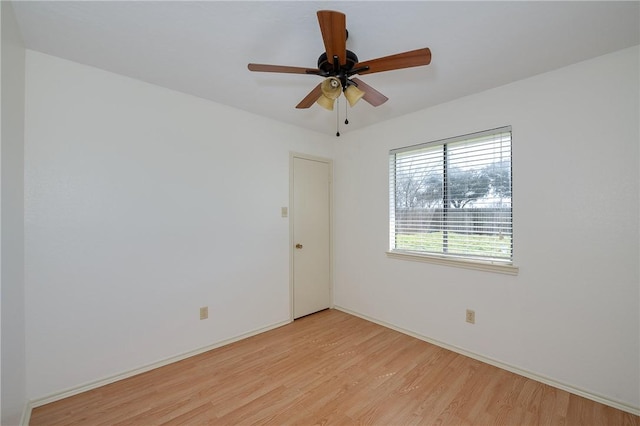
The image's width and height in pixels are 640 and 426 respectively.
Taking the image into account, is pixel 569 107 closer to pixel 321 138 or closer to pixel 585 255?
pixel 585 255

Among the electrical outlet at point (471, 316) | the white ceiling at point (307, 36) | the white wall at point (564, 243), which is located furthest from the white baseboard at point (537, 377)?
the white ceiling at point (307, 36)

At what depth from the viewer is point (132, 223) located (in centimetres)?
222

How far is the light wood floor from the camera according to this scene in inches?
69.0

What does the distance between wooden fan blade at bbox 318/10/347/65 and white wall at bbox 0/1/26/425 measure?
164 centimetres

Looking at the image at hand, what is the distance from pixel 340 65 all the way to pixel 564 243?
214 cm

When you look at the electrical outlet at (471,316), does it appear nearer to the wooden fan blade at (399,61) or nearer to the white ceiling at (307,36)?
the white ceiling at (307,36)

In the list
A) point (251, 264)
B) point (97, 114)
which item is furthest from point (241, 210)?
point (97, 114)

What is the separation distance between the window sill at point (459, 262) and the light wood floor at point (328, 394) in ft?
2.79

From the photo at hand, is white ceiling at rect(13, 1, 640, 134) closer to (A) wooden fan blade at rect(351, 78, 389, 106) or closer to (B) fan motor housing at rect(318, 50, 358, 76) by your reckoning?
(B) fan motor housing at rect(318, 50, 358, 76)

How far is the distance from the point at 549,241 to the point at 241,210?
2804mm

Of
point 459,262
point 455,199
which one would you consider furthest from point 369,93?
point 459,262

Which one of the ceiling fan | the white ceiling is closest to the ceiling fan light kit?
the ceiling fan

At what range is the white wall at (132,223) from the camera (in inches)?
74.0

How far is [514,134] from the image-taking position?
7.45 feet
